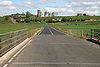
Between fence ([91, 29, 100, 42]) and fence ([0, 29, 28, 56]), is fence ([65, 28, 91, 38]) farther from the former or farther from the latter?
fence ([0, 29, 28, 56])

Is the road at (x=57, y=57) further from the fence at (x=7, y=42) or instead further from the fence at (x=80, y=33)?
the fence at (x=80, y=33)

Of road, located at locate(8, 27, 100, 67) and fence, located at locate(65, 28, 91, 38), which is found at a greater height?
road, located at locate(8, 27, 100, 67)

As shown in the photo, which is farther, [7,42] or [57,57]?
[7,42]

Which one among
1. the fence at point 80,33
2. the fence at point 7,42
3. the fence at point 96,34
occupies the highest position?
the fence at point 7,42

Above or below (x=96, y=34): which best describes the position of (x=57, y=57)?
Result: above

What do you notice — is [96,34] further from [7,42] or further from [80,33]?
[80,33]

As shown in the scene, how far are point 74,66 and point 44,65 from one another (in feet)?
4.36

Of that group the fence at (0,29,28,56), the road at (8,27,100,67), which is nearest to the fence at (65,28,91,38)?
the road at (8,27,100,67)

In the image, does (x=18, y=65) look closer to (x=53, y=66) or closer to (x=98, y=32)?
(x=53, y=66)

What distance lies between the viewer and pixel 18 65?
13.2 m

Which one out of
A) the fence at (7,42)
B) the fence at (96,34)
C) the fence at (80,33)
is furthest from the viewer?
the fence at (80,33)

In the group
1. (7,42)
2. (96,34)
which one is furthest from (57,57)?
(96,34)

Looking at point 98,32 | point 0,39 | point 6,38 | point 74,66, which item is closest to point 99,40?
point 98,32

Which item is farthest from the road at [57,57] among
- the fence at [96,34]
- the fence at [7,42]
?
the fence at [96,34]
